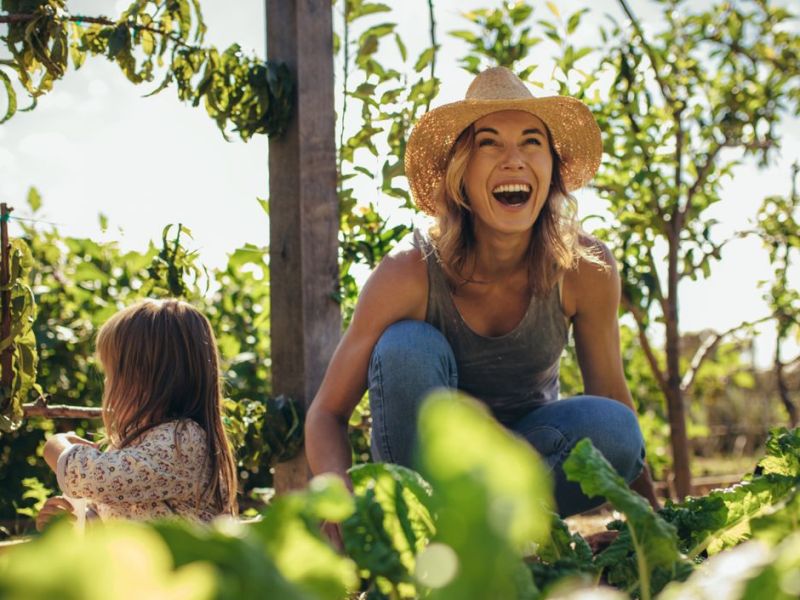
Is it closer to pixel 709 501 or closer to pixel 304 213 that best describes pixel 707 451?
pixel 304 213

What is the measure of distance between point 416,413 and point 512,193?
629 millimetres

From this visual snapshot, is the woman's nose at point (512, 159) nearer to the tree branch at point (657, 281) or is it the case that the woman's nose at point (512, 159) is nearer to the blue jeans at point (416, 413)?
the blue jeans at point (416, 413)

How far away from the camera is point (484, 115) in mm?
2225

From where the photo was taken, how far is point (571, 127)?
92.6 inches

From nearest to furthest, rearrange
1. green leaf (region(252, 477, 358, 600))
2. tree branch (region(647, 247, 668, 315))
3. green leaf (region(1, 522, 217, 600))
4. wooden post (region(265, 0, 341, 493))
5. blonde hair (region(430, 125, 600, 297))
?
1. green leaf (region(1, 522, 217, 600))
2. green leaf (region(252, 477, 358, 600))
3. blonde hair (region(430, 125, 600, 297))
4. wooden post (region(265, 0, 341, 493))
5. tree branch (region(647, 247, 668, 315))

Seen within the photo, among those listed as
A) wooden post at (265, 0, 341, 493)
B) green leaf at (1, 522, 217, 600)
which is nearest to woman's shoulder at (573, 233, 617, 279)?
wooden post at (265, 0, 341, 493)

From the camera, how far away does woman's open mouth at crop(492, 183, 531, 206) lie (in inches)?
82.6

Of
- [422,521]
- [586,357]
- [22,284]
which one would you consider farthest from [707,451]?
[422,521]

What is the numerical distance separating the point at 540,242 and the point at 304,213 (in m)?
0.61

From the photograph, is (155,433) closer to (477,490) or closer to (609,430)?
(609,430)

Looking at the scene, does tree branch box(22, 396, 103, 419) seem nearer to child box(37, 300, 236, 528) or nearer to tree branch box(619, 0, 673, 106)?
child box(37, 300, 236, 528)

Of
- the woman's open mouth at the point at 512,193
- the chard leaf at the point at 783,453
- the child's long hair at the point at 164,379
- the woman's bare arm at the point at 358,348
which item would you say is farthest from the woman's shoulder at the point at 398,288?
the chard leaf at the point at 783,453

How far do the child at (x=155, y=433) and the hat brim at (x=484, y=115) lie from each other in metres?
0.70

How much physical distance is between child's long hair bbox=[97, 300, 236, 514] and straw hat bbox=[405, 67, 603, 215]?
2.32 ft
